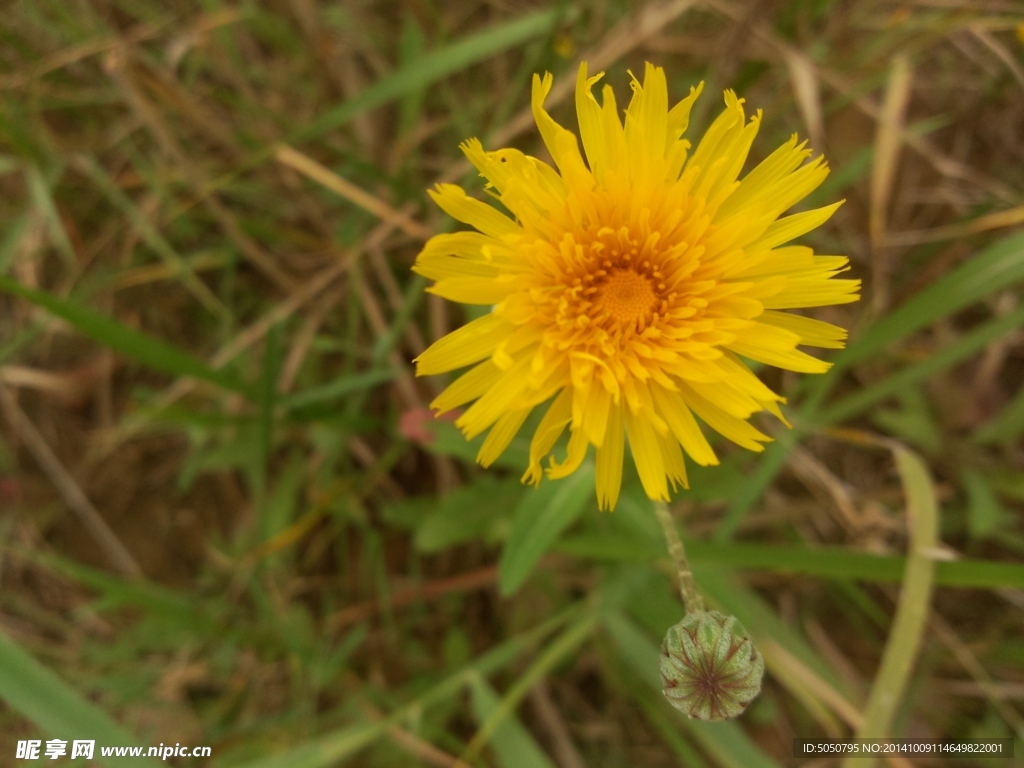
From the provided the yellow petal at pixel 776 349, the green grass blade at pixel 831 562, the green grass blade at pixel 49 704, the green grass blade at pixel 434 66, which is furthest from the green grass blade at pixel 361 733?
the green grass blade at pixel 434 66

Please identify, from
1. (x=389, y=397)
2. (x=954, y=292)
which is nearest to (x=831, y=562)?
(x=954, y=292)

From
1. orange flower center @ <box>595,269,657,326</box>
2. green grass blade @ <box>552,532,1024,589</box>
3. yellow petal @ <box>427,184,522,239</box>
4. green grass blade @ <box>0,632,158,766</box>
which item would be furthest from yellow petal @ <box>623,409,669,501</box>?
green grass blade @ <box>0,632,158,766</box>

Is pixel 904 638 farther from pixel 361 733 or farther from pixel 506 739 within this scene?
pixel 361 733

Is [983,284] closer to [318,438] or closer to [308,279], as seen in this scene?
[318,438]

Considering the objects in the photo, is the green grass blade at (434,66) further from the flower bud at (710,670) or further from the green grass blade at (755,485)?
the flower bud at (710,670)

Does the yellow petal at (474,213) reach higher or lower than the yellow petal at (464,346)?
higher

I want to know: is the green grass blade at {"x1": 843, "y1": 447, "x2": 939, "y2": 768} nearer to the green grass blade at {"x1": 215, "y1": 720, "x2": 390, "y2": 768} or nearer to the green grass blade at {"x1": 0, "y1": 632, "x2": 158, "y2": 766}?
the green grass blade at {"x1": 215, "y1": 720, "x2": 390, "y2": 768}

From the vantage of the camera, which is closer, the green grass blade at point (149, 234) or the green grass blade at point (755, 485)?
the green grass blade at point (755, 485)
